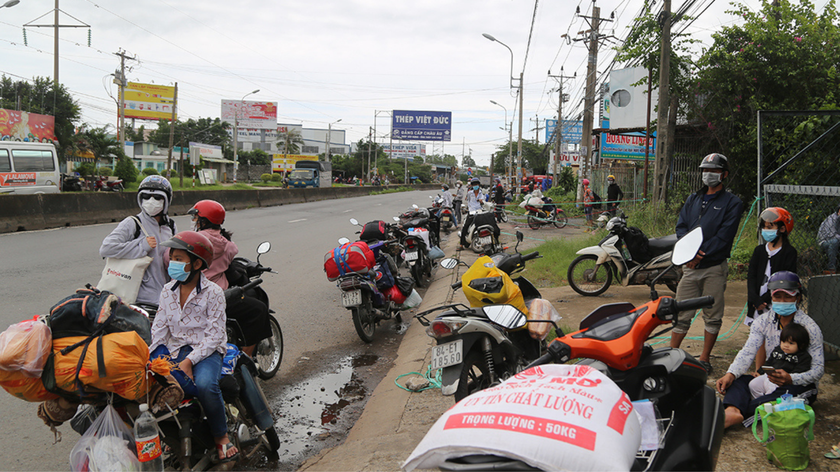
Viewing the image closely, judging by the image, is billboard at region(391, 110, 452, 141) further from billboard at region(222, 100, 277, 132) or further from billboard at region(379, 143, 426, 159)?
billboard at region(379, 143, 426, 159)

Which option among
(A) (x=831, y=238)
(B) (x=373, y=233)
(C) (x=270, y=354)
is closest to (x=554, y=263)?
(B) (x=373, y=233)

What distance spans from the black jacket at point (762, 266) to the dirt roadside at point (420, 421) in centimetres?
72

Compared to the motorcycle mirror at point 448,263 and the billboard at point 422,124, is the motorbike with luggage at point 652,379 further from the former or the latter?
the billboard at point 422,124

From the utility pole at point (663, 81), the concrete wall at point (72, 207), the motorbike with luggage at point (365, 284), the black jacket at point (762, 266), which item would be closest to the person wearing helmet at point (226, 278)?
the motorbike with luggage at point (365, 284)

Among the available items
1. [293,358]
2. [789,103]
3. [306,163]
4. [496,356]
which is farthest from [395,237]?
[306,163]

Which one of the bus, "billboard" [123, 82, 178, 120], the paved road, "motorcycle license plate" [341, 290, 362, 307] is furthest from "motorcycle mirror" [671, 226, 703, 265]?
"billboard" [123, 82, 178, 120]

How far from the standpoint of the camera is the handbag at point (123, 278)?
3787 millimetres

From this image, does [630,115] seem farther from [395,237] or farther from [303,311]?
[303,311]

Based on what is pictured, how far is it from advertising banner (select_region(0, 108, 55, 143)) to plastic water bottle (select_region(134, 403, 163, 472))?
32.4 meters

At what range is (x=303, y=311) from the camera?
734cm

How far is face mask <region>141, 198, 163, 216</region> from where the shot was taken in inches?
162

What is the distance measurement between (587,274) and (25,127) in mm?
31788

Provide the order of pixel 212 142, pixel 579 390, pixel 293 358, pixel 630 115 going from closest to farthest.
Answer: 1. pixel 579 390
2. pixel 293 358
3. pixel 630 115
4. pixel 212 142

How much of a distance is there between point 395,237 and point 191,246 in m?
5.86
